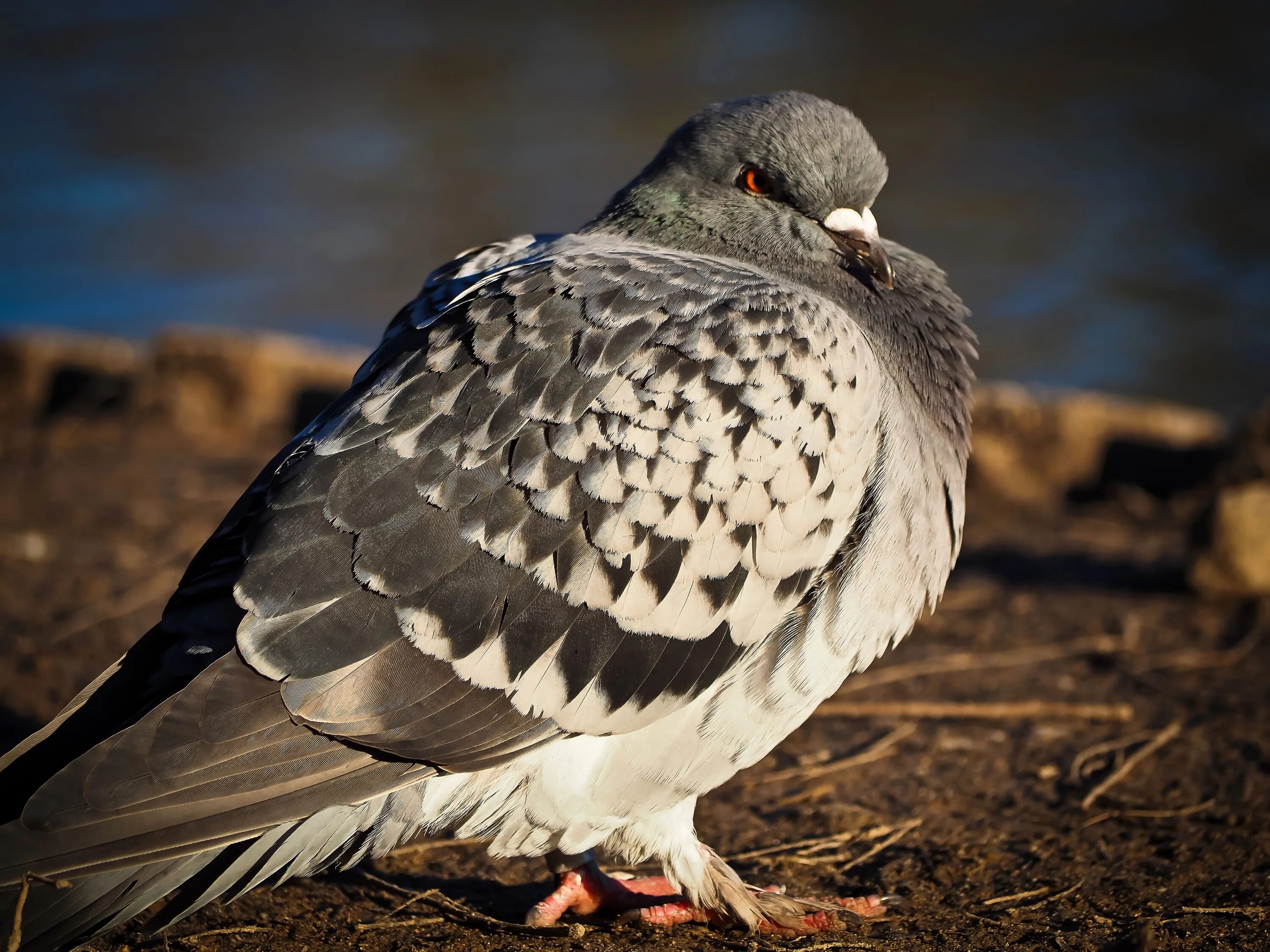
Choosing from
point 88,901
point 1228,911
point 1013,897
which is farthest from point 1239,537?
point 88,901

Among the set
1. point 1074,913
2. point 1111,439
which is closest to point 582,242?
point 1074,913

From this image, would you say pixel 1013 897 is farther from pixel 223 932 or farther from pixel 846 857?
pixel 223 932

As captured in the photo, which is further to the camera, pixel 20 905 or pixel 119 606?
pixel 119 606

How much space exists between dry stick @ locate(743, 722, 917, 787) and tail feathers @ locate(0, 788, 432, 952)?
5.85 ft

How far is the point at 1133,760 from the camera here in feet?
14.7

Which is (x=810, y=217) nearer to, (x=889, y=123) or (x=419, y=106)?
(x=889, y=123)

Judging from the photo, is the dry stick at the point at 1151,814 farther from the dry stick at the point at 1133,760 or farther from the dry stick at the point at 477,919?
the dry stick at the point at 477,919

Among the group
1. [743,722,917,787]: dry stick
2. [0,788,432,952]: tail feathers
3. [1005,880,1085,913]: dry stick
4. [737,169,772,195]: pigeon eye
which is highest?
[737,169,772,195]: pigeon eye

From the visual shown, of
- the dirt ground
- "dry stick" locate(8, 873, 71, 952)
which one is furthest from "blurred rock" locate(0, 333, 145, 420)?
"dry stick" locate(8, 873, 71, 952)

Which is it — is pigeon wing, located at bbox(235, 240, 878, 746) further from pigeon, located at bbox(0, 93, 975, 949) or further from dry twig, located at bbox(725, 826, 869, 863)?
dry twig, located at bbox(725, 826, 869, 863)

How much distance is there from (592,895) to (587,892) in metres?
0.02

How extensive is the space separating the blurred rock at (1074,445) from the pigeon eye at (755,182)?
4.31m

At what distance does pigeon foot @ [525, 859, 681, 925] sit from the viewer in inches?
137

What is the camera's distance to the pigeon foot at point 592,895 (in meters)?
3.48
